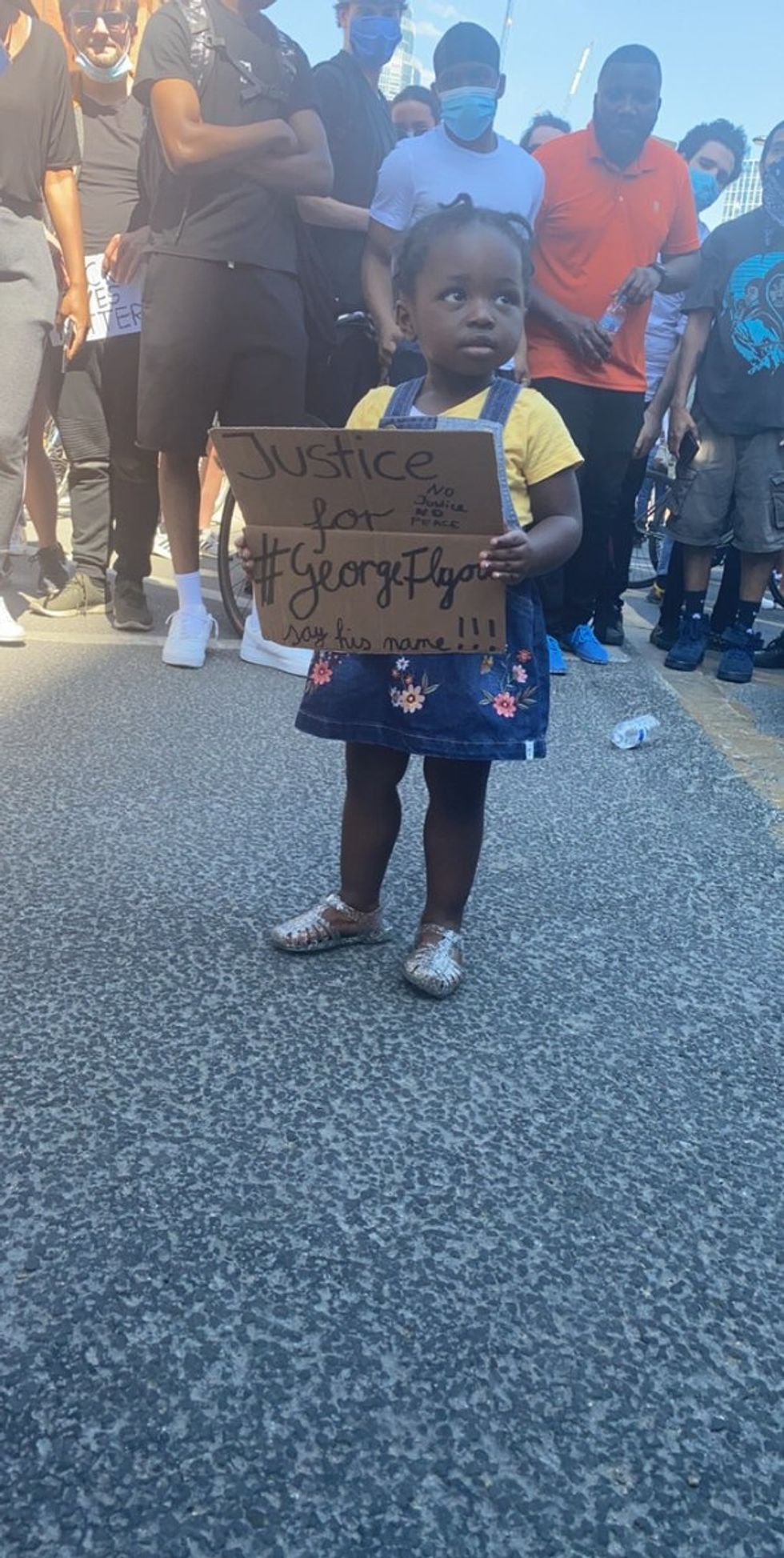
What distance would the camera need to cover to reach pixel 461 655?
6.09ft

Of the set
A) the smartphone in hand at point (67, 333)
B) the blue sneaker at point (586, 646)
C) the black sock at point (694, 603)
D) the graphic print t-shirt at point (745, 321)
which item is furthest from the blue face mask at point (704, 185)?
the smartphone in hand at point (67, 333)

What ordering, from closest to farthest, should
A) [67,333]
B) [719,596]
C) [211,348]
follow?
[211,348] < [67,333] < [719,596]

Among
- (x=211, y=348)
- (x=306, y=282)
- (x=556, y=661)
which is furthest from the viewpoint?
(x=556, y=661)

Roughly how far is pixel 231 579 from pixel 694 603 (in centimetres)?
177

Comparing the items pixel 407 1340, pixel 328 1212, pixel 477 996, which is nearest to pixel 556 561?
pixel 477 996

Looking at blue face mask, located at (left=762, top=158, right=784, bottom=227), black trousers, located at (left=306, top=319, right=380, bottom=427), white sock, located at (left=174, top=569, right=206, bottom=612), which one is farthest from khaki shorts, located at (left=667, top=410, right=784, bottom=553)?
white sock, located at (left=174, top=569, right=206, bottom=612)

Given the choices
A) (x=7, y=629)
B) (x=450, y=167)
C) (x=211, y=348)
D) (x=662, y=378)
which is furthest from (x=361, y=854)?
(x=662, y=378)

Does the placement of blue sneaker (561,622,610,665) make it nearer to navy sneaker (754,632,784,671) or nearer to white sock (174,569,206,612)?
navy sneaker (754,632,784,671)

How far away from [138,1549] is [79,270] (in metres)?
3.88

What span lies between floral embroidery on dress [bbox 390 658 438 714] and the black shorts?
81.1 inches

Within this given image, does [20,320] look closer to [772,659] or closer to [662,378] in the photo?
[662,378]

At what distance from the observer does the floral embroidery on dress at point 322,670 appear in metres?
1.95

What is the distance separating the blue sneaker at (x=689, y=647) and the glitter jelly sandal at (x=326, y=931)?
2.83 m

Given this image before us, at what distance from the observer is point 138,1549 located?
0.95m
